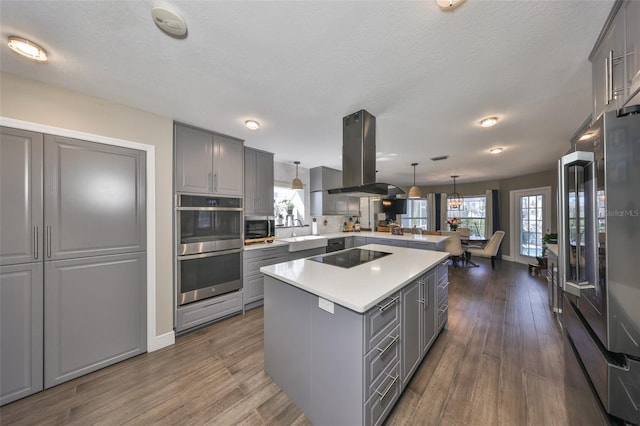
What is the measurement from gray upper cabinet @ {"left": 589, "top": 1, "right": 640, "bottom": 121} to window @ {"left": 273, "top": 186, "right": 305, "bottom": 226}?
4012mm

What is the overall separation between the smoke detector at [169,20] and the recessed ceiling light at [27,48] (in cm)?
90

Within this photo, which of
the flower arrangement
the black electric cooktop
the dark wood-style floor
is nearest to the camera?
the dark wood-style floor

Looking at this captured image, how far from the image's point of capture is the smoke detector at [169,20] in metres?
1.10

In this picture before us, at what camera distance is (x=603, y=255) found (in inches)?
42.4

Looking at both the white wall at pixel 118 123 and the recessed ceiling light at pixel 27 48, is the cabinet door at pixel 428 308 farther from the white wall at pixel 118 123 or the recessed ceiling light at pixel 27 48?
the recessed ceiling light at pixel 27 48

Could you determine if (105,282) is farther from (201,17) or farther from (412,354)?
(412,354)

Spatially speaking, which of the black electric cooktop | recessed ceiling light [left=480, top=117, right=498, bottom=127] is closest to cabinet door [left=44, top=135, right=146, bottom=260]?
the black electric cooktop

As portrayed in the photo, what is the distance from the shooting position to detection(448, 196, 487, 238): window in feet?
22.7

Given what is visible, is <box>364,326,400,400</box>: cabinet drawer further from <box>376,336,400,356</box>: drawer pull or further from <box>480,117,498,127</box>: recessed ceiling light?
<box>480,117,498,127</box>: recessed ceiling light

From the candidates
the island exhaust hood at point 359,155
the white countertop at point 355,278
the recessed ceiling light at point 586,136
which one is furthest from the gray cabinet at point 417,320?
the recessed ceiling light at point 586,136

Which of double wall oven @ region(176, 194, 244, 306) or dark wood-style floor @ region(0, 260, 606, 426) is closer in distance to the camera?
dark wood-style floor @ region(0, 260, 606, 426)

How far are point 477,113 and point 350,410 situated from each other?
9.26ft

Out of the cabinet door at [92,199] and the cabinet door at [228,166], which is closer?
the cabinet door at [92,199]

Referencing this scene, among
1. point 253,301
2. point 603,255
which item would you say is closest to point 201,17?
point 603,255
